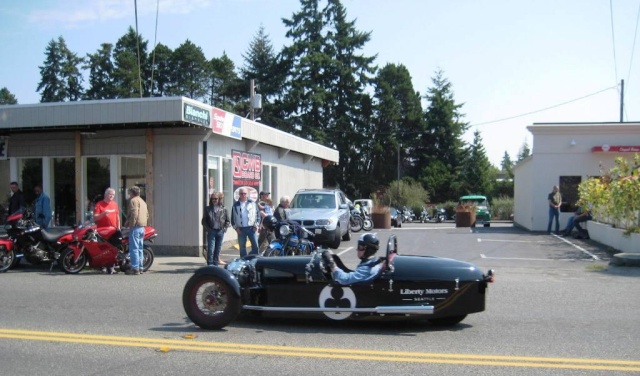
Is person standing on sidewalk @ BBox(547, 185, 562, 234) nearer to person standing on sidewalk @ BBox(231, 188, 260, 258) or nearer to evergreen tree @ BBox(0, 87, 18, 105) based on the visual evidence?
person standing on sidewalk @ BBox(231, 188, 260, 258)

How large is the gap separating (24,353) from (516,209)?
29.2m

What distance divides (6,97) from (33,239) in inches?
3412

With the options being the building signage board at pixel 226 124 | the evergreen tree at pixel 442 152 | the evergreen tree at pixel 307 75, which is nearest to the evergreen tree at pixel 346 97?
the evergreen tree at pixel 307 75

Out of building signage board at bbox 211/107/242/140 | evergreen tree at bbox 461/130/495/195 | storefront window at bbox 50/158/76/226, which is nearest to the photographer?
building signage board at bbox 211/107/242/140

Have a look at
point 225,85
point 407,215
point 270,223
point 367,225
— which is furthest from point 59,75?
point 270,223

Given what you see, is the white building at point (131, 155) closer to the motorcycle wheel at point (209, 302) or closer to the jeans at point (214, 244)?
the jeans at point (214, 244)

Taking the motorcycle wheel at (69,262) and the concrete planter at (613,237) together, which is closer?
the motorcycle wheel at (69,262)

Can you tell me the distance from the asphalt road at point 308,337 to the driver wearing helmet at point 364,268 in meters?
0.67

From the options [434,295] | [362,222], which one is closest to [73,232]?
[434,295]

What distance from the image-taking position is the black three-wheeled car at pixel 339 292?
752 cm

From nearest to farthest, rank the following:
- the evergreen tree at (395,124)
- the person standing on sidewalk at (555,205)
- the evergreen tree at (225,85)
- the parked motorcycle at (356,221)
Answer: the person standing on sidewalk at (555,205), the parked motorcycle at (356,221), the evergreen tree at (225,85), the evergreen tree at (395,124)

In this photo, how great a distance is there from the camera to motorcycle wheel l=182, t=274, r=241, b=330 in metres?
7.60

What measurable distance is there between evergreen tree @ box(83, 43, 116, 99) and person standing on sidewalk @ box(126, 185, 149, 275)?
170ft

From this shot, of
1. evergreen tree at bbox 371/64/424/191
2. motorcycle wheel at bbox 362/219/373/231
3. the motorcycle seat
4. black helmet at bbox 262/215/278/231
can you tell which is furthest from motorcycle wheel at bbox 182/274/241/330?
evergreen tree at bbox 371/64/424/191
